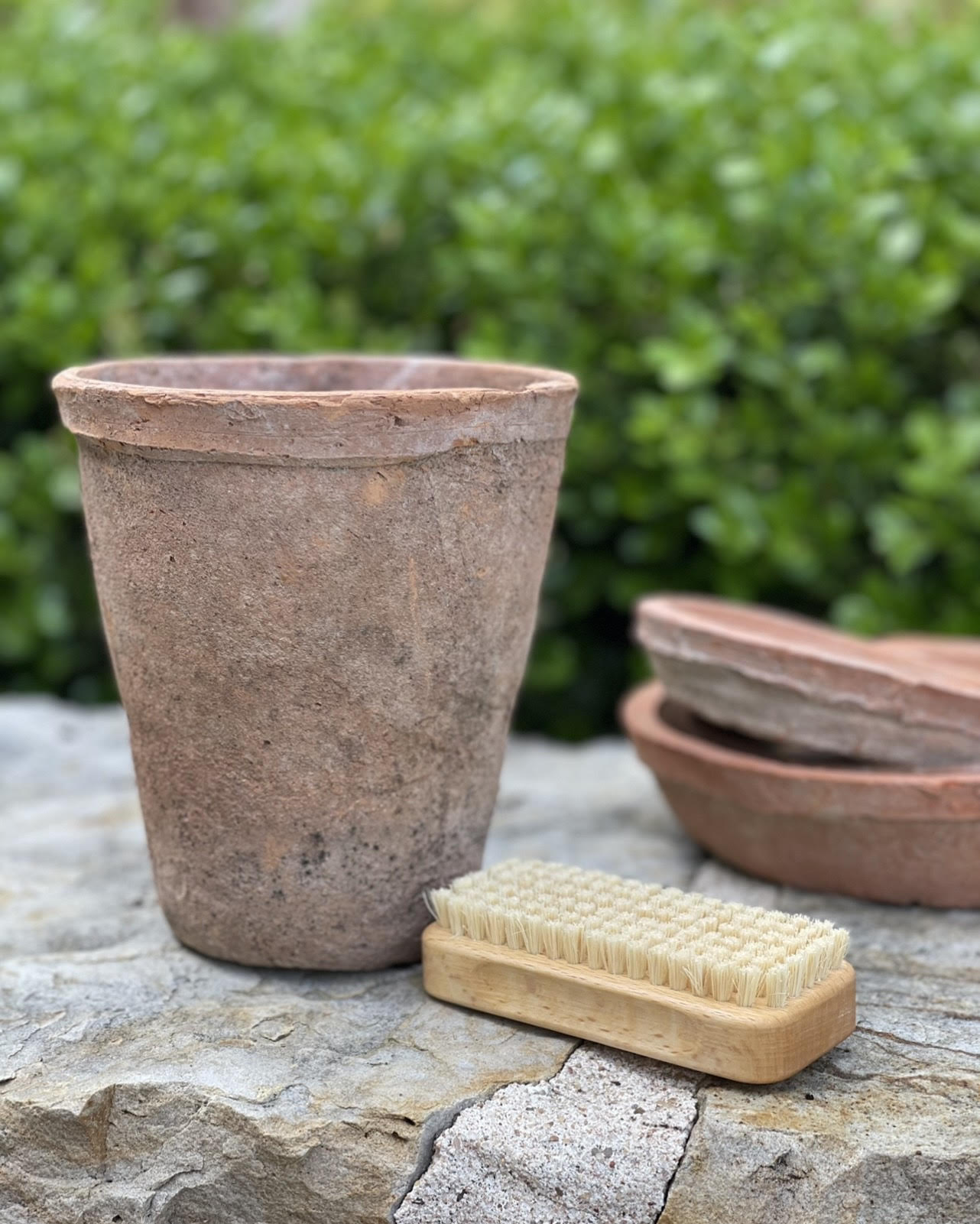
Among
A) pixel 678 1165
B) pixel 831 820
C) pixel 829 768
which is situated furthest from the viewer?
pixel 829 768

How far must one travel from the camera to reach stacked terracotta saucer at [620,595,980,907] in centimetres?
195

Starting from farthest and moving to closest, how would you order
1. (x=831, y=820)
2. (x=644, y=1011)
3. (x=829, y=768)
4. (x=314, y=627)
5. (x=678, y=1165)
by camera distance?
(x=829, y=768) → (x=831, y=820) → (x=314, y=627) → (x=644, y=1011) → (x=678, y=1165)

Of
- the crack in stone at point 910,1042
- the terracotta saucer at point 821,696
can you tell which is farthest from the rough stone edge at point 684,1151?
the terracotta saucer at point 821,696

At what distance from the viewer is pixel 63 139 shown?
3.42m

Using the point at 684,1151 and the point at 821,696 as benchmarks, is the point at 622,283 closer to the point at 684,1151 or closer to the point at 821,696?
the point at 821,696

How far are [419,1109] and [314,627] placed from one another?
0.54 meters

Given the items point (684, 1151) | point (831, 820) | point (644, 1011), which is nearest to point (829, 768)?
point (831, 820)

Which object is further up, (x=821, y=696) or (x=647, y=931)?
(x=821, y=696)

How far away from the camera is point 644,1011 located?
1.59 m

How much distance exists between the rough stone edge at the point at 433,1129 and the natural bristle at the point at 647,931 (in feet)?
0.53

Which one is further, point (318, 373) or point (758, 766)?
point (318, 373)

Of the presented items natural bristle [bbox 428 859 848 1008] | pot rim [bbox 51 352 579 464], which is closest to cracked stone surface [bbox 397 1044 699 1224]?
natural bristle [bbox 428 859 848 1008]

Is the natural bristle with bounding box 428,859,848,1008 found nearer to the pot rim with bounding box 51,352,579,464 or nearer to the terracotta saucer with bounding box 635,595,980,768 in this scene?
the terracotta saucer with bounding box 635,595,980,768

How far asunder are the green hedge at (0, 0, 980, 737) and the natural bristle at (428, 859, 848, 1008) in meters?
1.24
